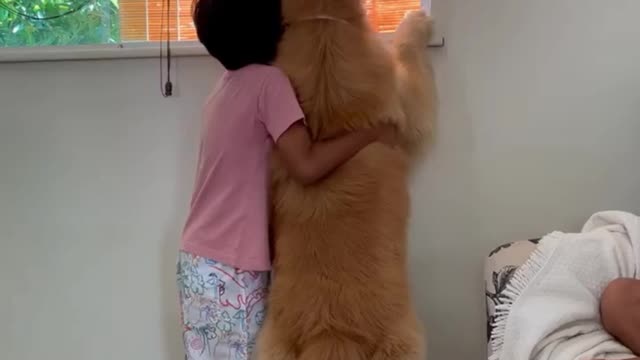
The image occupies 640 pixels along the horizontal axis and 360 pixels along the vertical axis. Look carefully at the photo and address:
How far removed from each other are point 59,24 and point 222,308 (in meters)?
1.00

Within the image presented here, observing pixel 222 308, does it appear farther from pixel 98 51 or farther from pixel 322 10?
pixel 98 51

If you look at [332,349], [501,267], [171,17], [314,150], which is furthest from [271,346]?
[171,17]

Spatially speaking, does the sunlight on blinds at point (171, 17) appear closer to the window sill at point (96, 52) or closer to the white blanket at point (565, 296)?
the window sill at point (96, 52)

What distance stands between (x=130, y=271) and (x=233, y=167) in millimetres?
712

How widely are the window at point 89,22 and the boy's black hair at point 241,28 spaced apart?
1.64 feet

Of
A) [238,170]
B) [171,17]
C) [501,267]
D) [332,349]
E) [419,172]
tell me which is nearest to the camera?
[332,349]

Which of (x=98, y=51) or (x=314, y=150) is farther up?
(x=98, y=51)

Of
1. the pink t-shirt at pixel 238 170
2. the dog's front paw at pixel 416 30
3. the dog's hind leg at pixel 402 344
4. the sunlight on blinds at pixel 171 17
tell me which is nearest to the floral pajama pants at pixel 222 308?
the pink t-shirt at pixel 238 170

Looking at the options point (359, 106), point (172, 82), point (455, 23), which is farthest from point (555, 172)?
point (172, 82)

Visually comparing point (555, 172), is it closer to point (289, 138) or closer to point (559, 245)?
point (559, 245)

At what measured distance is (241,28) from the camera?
1.24 m

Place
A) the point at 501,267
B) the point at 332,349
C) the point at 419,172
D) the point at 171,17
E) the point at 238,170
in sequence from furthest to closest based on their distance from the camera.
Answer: the point at 171,17 < the point at 419,172 < the point at 501,267 < the point at 238,170 < the point at 332,349

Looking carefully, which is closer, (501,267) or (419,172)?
(501,267)

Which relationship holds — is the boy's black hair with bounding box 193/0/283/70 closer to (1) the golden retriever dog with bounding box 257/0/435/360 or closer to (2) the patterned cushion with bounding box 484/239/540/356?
(1) the golden retriever dog with bounding box 257/0/435/360
